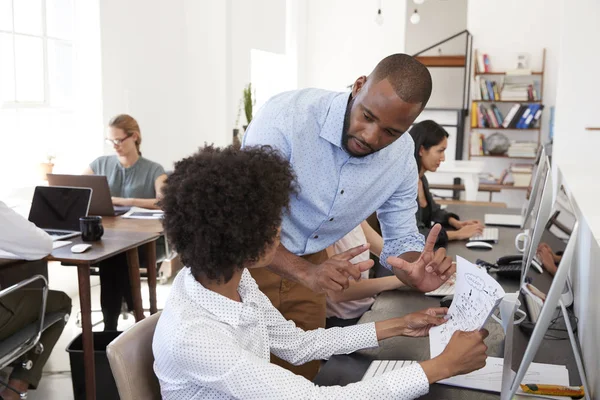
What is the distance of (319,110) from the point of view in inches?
76.1

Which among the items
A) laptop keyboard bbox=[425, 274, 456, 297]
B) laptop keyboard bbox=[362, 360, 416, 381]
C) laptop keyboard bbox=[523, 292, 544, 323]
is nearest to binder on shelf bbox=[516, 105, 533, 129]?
laptop keyboard bbox=[425, 274, 456, 297]

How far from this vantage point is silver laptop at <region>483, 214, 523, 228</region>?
386 cm

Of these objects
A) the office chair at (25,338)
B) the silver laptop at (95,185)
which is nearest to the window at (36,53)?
the silver laptop at (95,185)

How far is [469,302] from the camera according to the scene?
146 cm

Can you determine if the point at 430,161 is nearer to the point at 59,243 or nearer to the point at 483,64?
the point at 59,243

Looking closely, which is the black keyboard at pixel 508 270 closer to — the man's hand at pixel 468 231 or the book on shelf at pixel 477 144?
the man's hand at pixel 468 231

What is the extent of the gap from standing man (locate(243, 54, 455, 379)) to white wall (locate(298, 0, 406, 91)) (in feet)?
22.9

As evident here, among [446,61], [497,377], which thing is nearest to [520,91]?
[446,61]

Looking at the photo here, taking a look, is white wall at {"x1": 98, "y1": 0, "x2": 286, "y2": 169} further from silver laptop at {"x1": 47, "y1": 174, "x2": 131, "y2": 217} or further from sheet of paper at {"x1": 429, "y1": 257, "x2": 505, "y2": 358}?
sheet of paper at {"x1": 429, "y1": 257, "x2": 505, "y2": 358}

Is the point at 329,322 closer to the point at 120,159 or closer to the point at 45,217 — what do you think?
the point at 45,217

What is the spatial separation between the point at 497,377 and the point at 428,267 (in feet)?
1.14

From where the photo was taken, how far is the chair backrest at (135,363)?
4.31 feet

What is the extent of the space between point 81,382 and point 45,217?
0.93 meters

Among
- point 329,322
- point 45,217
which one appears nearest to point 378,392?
point 329,322
